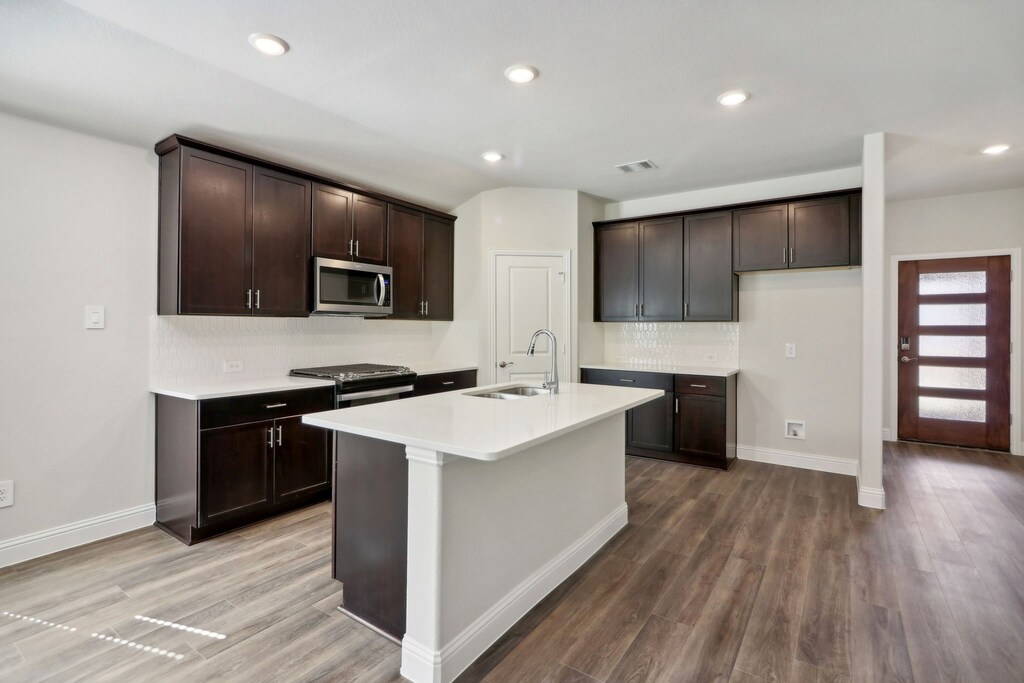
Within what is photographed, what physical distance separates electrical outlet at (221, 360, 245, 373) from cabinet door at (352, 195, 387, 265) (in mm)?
1138

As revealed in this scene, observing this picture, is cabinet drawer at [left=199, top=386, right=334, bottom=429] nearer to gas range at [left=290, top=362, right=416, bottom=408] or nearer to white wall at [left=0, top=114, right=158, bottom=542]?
gas range at [left=290, top=362, right=416, bottom=408]

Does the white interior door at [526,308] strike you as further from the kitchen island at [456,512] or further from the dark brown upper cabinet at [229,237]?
the kitchen island at [456,512]

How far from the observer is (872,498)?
3.41 m

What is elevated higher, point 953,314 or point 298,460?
point 953,314

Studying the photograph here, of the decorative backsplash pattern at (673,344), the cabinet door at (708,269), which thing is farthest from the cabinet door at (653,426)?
the cabinet door at (708,269)

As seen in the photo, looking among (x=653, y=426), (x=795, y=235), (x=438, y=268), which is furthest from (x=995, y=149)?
(x=438, y=268)

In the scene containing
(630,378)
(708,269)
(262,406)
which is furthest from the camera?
(630,378)

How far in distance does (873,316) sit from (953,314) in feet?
8.45

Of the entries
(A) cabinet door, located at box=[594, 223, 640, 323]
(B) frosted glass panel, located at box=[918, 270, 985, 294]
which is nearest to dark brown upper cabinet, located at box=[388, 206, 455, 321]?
(A) cabinet door, located at box=[594, 223, 640, 323]

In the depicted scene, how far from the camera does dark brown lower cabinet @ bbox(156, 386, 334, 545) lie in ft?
9.23

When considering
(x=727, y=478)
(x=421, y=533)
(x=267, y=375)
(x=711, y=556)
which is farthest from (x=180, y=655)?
(x=727, y=478)

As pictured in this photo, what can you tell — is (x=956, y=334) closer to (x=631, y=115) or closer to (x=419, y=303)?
(x=631, y=115)

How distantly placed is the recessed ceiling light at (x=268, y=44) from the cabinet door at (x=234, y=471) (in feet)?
6.59

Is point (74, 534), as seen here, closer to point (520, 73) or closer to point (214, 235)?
point (214, 235)
